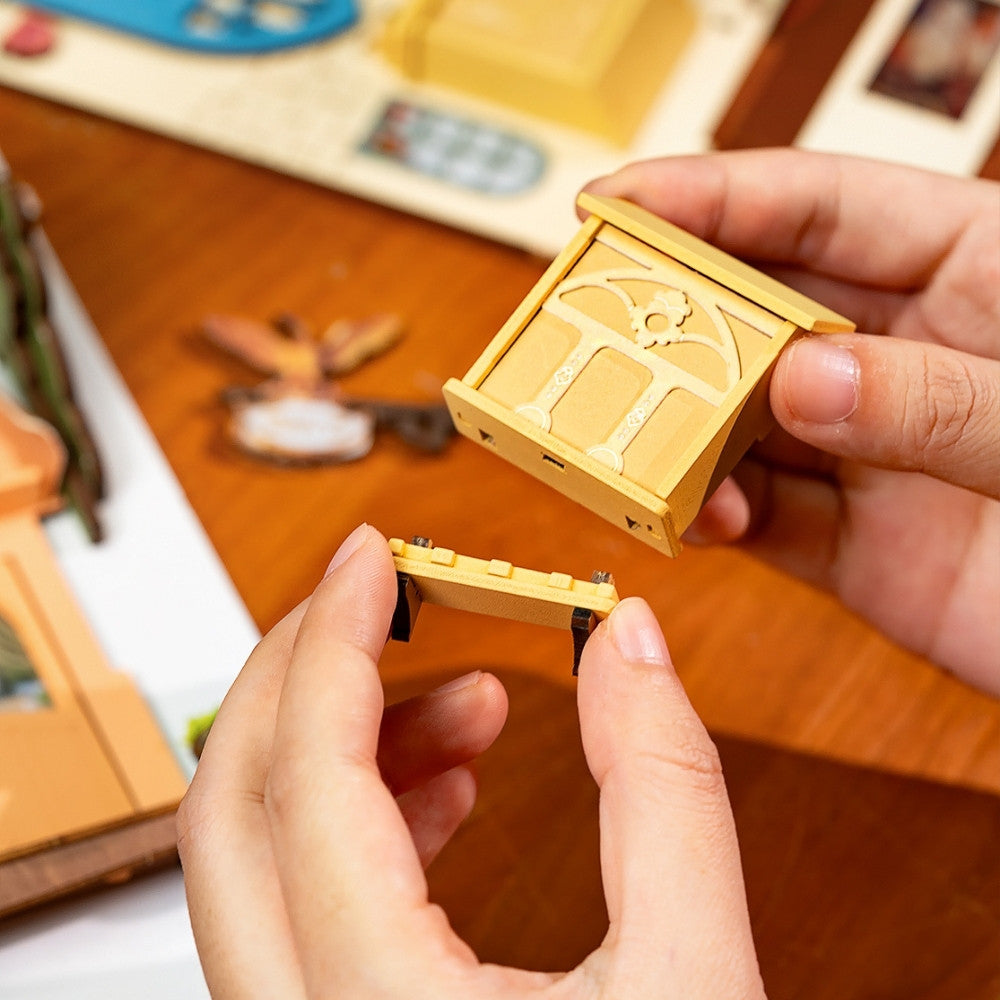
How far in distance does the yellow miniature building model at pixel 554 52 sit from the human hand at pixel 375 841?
122 cm

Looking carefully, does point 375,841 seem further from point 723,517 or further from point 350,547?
point 723,517

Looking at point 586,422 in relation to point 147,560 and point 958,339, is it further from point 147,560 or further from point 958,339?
point 147,560

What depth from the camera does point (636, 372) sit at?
1.10 metres

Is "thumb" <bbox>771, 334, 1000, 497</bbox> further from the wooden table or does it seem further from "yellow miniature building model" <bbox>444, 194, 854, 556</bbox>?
the wooden table

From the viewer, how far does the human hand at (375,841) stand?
873 millimetres

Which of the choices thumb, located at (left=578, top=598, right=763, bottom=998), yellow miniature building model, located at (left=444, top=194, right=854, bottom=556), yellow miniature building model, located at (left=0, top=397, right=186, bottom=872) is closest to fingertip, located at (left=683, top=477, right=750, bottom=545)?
yellow miniature building model, located at (left=444, top=194, right=854, bottom=556)

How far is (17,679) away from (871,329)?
133cm

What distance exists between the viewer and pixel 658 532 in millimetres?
1070

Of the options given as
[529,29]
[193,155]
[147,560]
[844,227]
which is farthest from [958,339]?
[193,155]

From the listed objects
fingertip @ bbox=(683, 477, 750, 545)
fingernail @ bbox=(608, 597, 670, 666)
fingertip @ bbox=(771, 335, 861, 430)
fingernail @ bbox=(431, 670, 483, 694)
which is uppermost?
fingertip @ bbox=(771, 335, 861, 430)

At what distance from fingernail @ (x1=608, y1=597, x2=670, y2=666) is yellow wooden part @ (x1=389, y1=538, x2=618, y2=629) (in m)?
0.02

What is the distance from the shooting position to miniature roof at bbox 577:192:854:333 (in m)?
1.10

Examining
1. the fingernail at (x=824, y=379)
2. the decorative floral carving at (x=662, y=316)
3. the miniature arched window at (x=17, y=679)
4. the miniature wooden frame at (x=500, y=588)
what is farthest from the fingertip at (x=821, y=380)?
the miniature arched window at (x=17, y=679)

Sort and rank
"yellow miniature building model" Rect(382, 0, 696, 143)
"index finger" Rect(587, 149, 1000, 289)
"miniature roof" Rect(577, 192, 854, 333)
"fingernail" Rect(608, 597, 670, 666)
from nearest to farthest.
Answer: "fingernail" Rect(608, 597, 670, 666) → "miniature roof" Rect(577, 192, 854, 333) → "index finger" Rect(587, 149, 1000, 289) → "yellow miniature building model" Rect(382, 0, 696, 143)
